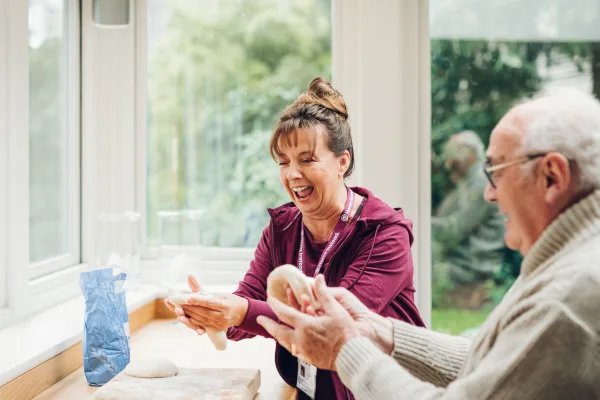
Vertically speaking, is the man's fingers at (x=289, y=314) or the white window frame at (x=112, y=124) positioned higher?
the white window frame at (x=112, y=124)

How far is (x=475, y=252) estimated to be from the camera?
268cm

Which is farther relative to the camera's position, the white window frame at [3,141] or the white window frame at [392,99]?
the white window frame at [392,99]

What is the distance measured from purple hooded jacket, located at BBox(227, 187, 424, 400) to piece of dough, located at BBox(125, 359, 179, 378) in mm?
200

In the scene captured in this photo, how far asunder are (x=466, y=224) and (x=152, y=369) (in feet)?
4.69

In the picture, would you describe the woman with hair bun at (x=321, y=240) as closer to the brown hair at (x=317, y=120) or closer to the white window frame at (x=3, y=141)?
the brown hair at (x=317, y=120)

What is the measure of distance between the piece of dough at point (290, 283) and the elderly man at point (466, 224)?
4.39 feet

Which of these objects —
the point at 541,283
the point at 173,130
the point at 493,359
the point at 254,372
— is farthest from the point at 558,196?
the point at 173,130

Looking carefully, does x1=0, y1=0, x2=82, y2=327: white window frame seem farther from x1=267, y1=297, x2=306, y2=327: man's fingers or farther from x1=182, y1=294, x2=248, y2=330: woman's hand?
A: x1=267, y1=297, x2=306, y2=327: man's fingers

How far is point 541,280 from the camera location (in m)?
0.98

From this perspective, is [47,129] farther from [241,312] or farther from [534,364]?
[534,364]

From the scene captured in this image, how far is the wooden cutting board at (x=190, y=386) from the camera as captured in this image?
150cm

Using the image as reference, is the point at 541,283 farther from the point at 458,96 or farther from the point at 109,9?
the point at 109,9

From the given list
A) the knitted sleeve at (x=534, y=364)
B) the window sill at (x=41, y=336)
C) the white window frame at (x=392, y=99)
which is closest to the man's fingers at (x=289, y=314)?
the knitted sleeve at (x=534, y=364)

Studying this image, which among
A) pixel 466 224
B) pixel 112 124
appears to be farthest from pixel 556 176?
pixel 112 124
